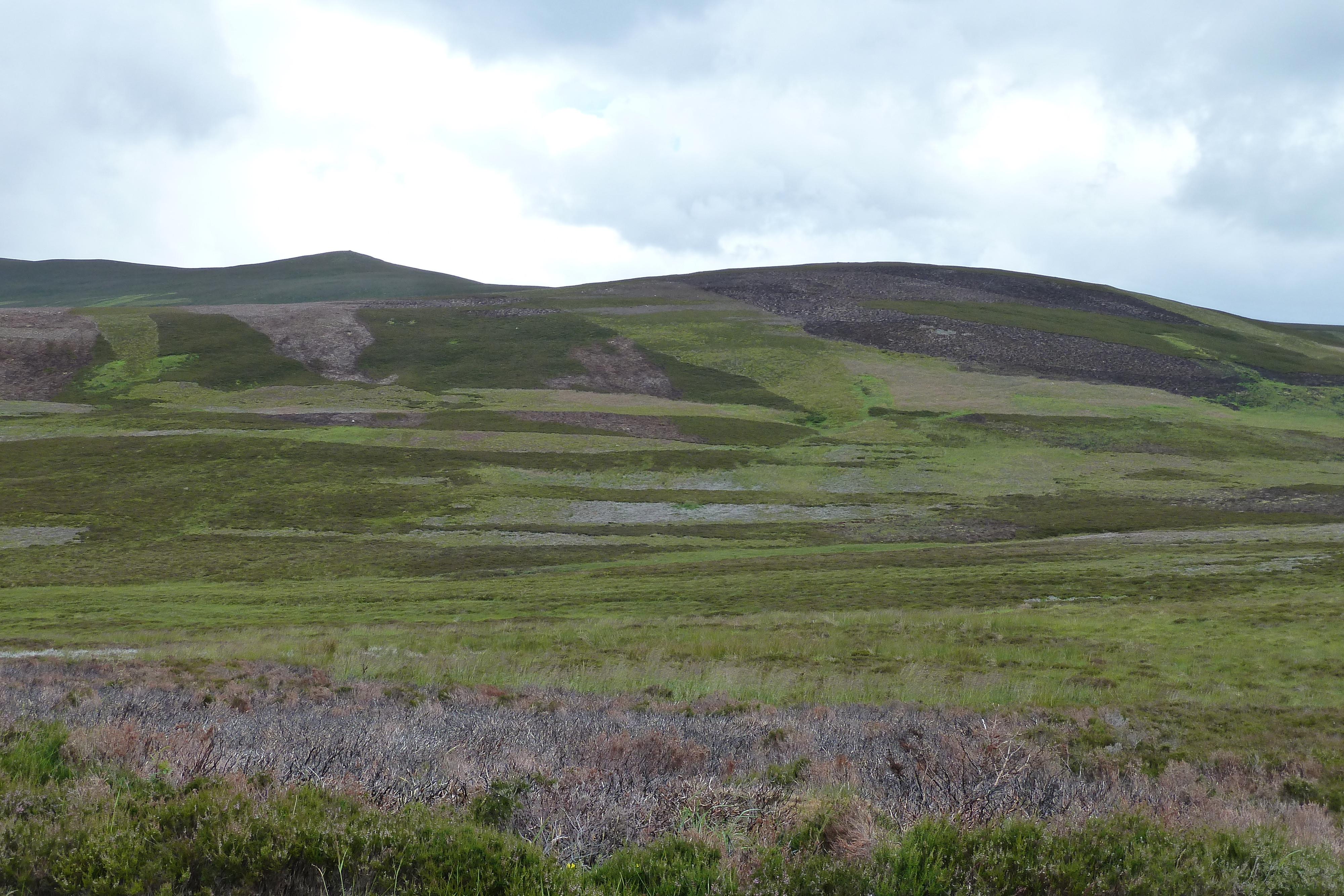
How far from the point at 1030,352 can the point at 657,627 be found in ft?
362

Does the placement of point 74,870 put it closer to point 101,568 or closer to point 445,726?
point 445,726

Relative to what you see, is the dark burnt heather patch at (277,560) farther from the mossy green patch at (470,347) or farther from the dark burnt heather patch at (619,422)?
the mossy green patch at (470,347)

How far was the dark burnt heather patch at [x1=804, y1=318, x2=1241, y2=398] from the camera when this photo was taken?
112 m

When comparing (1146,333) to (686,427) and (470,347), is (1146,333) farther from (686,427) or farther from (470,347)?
(470,347)

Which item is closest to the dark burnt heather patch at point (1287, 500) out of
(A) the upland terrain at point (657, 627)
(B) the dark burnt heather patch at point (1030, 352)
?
(A) the upland terrain at point (657, 627)

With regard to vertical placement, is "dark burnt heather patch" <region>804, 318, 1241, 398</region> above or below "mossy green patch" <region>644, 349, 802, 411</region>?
above

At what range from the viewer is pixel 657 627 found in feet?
86.0

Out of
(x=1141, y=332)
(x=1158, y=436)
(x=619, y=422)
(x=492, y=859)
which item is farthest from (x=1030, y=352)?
(x=492, y=859)

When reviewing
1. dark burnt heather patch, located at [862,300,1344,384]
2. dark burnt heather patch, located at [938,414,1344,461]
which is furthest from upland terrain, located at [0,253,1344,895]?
dark burnt heather patch, located at [862,300,1344,384]

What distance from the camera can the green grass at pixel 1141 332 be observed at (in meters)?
125

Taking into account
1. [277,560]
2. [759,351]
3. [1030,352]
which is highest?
[1030,352]

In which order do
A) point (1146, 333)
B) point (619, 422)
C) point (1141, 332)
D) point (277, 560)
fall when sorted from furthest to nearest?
point (1141, 332)
point (1146, 333)
point (619, 422)
point (277, 560)

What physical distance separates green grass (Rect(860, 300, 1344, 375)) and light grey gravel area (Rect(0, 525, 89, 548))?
384ft

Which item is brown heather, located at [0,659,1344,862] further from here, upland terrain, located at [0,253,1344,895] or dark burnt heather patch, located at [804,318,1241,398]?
dark burnt heather patch, located at [804,318,1241,398]
